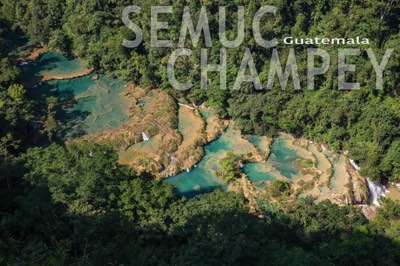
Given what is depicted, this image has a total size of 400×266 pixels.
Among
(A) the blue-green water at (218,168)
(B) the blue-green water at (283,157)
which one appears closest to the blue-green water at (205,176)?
(A) the blue-green water at (218,168)

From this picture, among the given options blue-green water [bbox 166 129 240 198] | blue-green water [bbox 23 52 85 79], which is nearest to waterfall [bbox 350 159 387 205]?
blue-green water [bbox 166 129 240 198]

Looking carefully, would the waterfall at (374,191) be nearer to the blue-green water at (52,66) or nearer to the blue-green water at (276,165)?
the blue-green water at (276,165)

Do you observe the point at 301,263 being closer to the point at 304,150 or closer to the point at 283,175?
the point at 283,175

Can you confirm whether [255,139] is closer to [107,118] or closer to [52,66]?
[107,118]

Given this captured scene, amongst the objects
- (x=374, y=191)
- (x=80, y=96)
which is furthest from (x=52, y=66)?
(x=374, y=191)

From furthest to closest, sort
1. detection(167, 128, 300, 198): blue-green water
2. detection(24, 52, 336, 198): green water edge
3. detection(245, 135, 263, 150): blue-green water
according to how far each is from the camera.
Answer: detection(245, 135, 263, 150): blue-green water → detection(24, 52, 336, 198): green water edge → detection(167, 128, 300, 198): blue-green water

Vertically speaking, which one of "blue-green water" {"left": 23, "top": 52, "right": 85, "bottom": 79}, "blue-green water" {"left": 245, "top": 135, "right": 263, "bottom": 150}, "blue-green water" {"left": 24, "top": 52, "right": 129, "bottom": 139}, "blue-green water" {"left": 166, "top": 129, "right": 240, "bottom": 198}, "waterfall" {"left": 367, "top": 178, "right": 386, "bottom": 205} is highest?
"blue-green water" {"left": 23, "top": 52, "right": 85, "bottom": 79}

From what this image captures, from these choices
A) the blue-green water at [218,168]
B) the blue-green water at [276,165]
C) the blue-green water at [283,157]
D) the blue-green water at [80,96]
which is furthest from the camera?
the blue-green water at [80,96]

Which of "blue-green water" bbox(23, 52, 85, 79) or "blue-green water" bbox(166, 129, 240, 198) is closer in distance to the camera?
"blue-green water" bbox(166, 129, 240, 198)

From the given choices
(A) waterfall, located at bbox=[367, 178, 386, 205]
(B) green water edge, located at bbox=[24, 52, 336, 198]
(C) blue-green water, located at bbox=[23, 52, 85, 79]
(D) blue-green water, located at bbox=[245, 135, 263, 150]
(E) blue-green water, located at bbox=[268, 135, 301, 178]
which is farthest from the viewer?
(C) blue-green water, located at bbox=[23, 52, 85, 79]

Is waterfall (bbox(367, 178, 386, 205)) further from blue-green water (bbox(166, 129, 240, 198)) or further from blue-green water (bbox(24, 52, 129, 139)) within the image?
blue-green water (bbox(24, 52, 129, 139))
